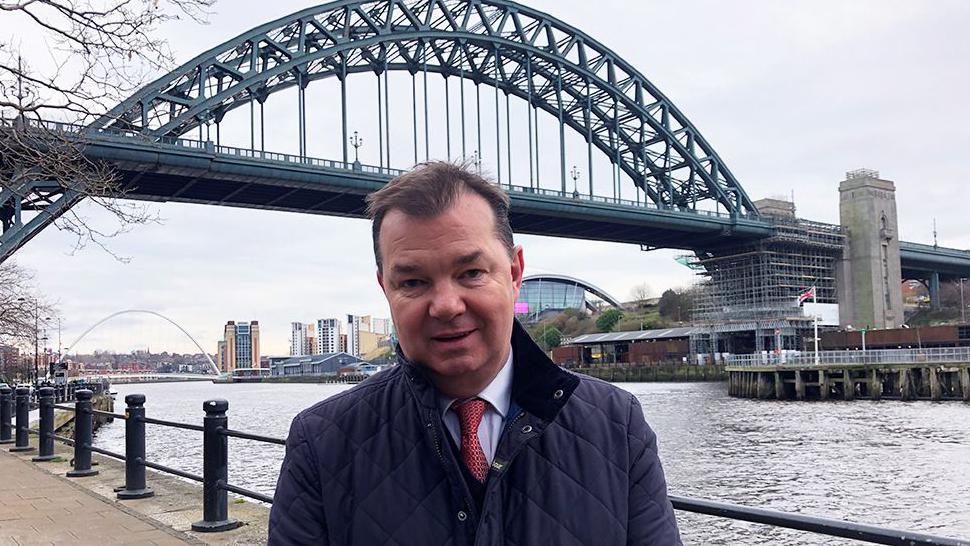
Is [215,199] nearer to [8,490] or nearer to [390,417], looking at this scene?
[8,490]

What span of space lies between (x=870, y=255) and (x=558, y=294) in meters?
62.8

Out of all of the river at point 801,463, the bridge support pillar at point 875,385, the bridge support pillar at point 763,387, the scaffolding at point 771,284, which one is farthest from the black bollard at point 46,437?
the scaffolding at point 771,284

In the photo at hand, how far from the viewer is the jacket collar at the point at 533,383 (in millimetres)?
1794

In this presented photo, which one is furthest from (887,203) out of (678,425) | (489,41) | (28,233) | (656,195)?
(28,233)

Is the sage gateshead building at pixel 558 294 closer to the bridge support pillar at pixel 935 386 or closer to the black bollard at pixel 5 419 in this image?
the bridge support pillar at pixel 935 386

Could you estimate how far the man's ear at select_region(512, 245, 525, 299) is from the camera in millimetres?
1948

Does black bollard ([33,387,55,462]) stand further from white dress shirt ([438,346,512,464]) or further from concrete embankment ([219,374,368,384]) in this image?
concrete embankment ([219,374,368,384])

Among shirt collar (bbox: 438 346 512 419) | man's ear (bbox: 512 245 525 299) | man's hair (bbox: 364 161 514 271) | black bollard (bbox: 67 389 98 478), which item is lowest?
black bollard (bbox: 67 389 98 478)

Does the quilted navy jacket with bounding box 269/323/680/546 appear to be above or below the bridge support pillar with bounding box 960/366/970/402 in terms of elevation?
above

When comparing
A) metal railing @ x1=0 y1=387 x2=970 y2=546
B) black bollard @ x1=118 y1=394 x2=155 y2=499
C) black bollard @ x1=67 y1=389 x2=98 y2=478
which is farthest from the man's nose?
black bollard @ x1=67 y1=389 x2=98 y2=478

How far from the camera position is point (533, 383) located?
71.7 inches

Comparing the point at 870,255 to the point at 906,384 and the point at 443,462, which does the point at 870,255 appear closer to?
the point at 906,384

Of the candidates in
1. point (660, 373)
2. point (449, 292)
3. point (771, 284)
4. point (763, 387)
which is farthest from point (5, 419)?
point (660, 373)

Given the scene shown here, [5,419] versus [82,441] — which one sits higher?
[82,441]
